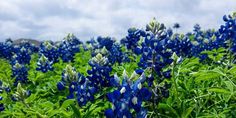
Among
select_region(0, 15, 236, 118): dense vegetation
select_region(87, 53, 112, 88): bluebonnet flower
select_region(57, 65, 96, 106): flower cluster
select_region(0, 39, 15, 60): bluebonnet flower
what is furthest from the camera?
select_region(0, 39, 15, 60): bluebonnet flower

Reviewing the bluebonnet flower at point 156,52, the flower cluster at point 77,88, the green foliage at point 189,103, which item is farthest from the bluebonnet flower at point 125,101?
the flower cluster at point 77,88

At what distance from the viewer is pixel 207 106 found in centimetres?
446

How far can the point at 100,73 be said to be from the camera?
5242mm

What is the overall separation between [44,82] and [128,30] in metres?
3.33

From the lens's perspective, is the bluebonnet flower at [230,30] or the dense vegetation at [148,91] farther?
the bluebonnet flower at [230,30]

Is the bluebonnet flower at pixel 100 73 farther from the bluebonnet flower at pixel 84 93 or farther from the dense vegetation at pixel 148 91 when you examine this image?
the bluebonnet flower at pixel 84 93

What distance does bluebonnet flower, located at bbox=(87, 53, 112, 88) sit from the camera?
5180mm

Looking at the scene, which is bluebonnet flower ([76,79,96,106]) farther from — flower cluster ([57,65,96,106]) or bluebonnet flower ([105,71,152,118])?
bluebonnet flower ([105,71,152,118])

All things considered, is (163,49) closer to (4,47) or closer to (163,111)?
(163,111)

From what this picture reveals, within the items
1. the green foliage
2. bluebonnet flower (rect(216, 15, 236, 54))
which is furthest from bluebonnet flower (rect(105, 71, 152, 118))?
bluebonnet flower (rect(216, 15, 236, 54))

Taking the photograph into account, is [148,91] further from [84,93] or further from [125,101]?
[84,93]

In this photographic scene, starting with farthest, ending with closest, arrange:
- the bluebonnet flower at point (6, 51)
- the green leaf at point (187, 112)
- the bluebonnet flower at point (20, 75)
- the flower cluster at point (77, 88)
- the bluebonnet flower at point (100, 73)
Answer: the bluebonnet flower at point (6, 51) < the bluebonnet flower at point (20, 75) < the bluebonnet flower at point (100, 73) < the flower cluster at point (77, 88) < the green leaf at point (187, 112)

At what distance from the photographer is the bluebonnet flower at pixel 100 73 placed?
5.18 m

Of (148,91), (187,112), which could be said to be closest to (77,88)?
(187,112)
